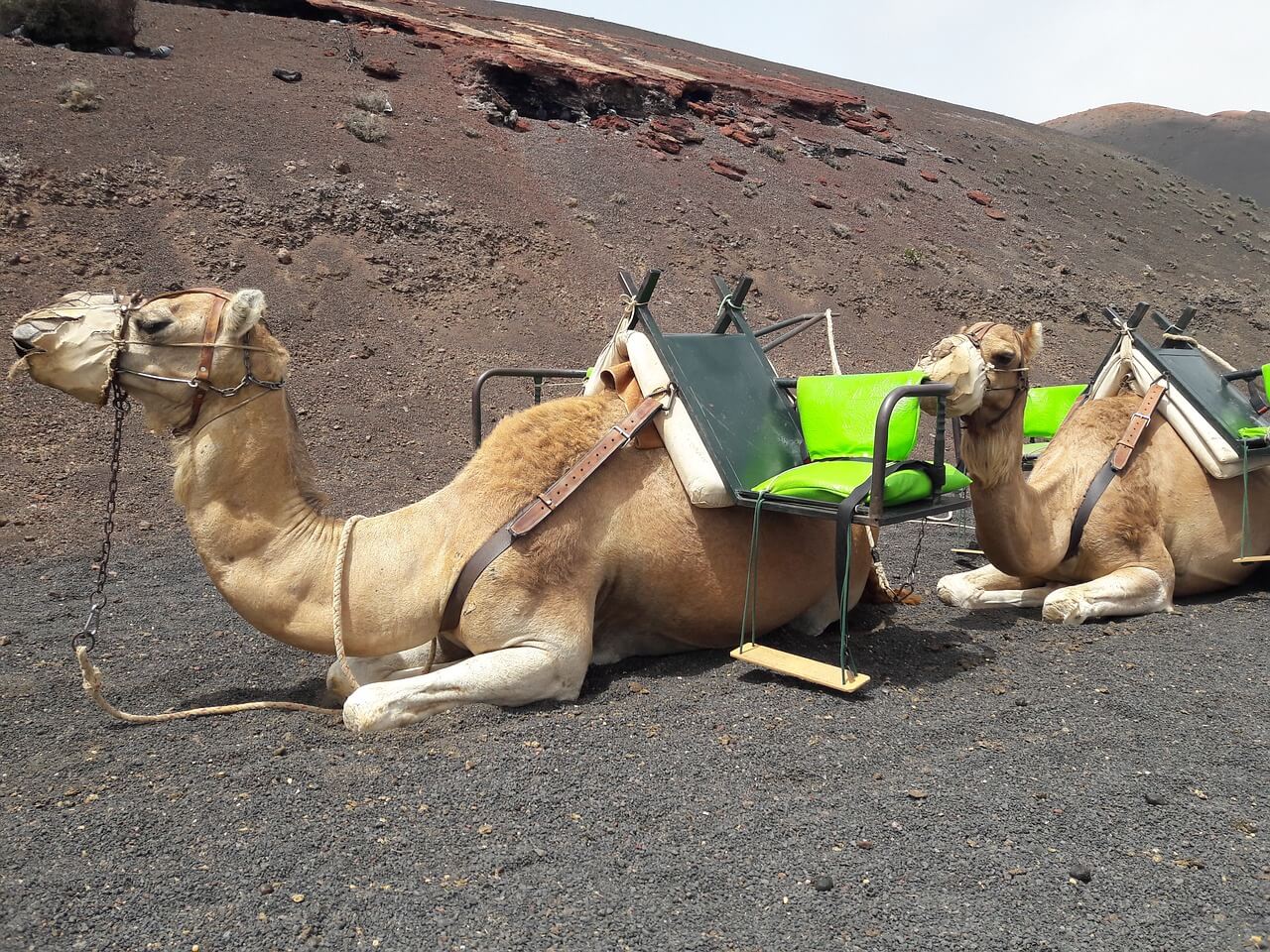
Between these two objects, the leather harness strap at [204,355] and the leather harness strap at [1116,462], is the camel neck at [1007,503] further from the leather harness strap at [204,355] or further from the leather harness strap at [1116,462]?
the leather harness strap at [204,355]

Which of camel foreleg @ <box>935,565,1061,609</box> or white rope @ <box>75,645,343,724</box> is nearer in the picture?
white rope @ <box>75,645,343,724</box>

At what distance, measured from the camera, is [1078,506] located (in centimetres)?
554

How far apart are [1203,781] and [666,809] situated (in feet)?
6.19

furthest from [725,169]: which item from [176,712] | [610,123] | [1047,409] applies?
A: [176,712]

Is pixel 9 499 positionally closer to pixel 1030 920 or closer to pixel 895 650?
pixel 895 650

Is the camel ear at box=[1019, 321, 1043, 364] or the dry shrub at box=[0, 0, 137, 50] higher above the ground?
the dry shrub at box=[0, 0, 137, 50]

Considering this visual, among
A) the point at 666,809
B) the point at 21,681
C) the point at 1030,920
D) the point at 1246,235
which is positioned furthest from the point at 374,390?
the point at 1246,235

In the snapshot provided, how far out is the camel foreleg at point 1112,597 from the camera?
206 inches

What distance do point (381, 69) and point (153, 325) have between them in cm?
2297

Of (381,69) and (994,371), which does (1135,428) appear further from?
(381,69)

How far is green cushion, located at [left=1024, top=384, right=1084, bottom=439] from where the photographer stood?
792cm

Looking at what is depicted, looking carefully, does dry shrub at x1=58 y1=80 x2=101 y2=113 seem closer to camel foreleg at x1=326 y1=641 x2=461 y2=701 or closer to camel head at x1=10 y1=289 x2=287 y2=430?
camel head at x1=10 y1=289 x2=287 y2=430

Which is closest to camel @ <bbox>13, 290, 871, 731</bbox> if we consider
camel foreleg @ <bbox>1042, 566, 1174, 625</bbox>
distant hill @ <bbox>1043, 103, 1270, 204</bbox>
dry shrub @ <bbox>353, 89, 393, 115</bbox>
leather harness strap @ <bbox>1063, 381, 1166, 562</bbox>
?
camel foreleg @ <bbox>1042, 566, 1174, 625</bbox>

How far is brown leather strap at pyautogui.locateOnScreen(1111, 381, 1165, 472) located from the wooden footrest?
257cm
